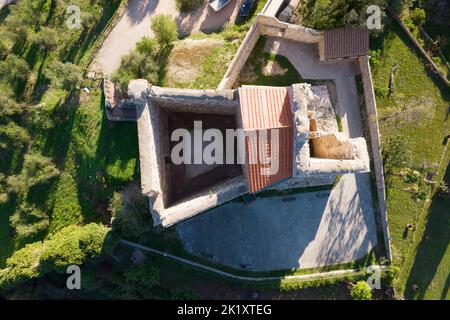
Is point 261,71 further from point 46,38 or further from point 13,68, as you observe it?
point 13,68

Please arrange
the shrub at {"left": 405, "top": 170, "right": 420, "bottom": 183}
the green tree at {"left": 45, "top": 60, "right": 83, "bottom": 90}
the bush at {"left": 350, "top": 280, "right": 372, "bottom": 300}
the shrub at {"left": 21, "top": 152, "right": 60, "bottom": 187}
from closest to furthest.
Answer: the bush at {"left": 350, "top": 280, "right": 372, "bottom": 300} < the green tree at {"left": 45, "top": 60, "right": 83, "bottom": 90} < the shrub at {"left": 405, "top": 170, "right": 420, "bottom": 183} < the shrub at {"left": 21, "top": 152, "right": 60, "bottom": 187}

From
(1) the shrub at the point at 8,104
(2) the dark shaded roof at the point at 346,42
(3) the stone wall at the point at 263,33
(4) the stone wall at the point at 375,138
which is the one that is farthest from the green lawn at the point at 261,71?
(1) the shrub at the point at 8,104

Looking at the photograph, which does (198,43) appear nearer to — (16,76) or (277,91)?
(277,91)

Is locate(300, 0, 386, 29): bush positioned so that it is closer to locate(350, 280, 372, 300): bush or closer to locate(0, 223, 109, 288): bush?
locate(350, 280, 372, 300): bush

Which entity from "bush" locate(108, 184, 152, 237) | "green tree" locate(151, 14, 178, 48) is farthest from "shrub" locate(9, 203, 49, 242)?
"green tree" locate(151, 14, 178, 48)

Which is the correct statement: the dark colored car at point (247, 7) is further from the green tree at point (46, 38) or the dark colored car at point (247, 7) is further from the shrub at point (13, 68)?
the shrub at point (13, 68)

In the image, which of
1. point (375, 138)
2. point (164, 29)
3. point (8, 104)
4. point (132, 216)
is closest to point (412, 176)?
point (375, 138)
